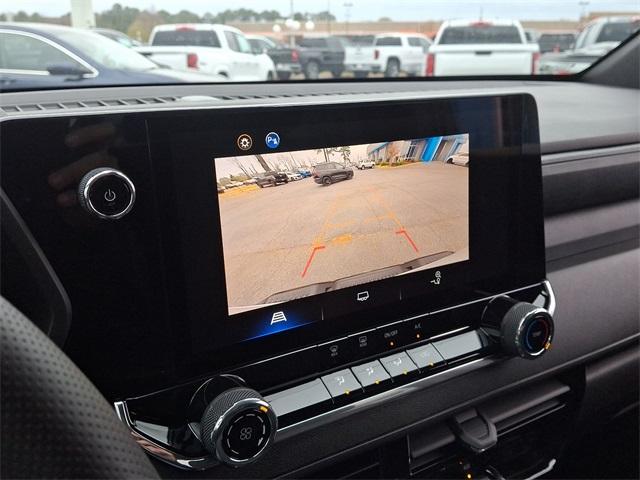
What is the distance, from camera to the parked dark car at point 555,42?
2.56 metres

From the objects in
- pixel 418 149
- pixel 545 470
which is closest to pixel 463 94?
pixel 418 149

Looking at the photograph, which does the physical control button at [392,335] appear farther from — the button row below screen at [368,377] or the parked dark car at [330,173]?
the parked dark car at [330,173]

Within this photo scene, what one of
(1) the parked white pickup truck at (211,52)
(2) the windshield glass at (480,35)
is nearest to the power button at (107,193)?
(1) the parked white pickup truck at (211,52)

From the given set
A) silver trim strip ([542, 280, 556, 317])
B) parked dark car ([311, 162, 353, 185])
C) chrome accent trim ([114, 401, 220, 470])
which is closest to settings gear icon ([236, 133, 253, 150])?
parked dark car ([311, 162, 353, 185])

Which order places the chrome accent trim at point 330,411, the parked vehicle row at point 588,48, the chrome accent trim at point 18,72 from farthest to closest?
the parked vehicle row at point 588,48
the chrome accent trim at point 18,72
the chrome accent trim at point 330,411

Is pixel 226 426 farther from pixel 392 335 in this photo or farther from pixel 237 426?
pixel 392 335

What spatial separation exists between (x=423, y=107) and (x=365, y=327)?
1.39ft

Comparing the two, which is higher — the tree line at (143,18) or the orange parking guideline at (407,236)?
the tree line at (143,18)

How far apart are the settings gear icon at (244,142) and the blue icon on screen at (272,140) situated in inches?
1.2

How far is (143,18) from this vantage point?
1747mm

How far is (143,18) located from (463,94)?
0.97m

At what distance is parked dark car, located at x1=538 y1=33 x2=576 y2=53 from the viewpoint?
256 cm

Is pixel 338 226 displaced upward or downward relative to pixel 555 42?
downward

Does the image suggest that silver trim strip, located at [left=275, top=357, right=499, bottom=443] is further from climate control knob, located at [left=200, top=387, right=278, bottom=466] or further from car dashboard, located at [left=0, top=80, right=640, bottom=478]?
climate control knob, located at [left=200, top=387, right=278, bottom=466]
